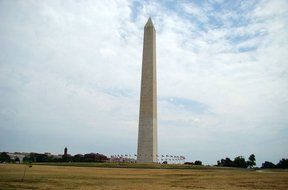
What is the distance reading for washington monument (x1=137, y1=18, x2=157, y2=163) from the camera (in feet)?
172

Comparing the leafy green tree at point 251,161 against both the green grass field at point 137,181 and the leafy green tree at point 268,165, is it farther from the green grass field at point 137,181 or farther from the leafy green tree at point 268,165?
the green grass field at point 137,181

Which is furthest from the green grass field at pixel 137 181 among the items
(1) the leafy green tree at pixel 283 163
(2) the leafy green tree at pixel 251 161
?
(2) the leafy green tree at pixel 251 161

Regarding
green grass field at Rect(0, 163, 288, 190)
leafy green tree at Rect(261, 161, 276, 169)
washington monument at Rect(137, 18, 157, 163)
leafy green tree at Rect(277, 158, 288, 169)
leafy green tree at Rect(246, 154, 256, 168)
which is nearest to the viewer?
green grass field at Rect(0, 163, 288, 190)

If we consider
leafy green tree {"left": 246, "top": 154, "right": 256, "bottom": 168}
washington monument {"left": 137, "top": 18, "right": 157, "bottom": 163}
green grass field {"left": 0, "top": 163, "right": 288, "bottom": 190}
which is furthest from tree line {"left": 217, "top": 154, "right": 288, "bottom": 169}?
green grass field {"left": 0, "top": 163, "right": 288, "bottom": 190}

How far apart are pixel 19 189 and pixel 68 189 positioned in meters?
2.57

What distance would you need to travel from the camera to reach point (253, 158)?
77750 millimetres

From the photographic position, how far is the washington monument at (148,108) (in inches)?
2060

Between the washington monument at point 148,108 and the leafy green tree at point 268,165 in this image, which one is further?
the leafy green tree at point 268,165

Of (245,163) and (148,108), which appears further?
(245,163)

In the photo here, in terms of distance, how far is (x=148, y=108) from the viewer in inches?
2085

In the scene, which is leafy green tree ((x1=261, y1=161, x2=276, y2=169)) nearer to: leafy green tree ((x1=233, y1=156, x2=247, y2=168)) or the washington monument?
leafy green tree ((x1=233, y1=156, x2=247, y2=168))

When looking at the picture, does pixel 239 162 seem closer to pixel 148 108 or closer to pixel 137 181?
pixel 148 108

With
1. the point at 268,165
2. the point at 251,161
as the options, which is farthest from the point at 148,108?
the point at 268,165

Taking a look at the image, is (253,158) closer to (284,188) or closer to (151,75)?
(151,75)
